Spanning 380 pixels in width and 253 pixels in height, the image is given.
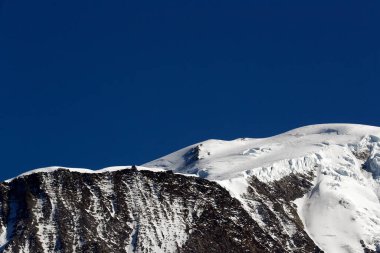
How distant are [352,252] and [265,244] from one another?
44.8 ft

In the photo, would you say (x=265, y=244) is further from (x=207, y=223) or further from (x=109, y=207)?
(x=109, y=207)

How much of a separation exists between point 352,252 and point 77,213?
136 ft

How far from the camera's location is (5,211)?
196125mm

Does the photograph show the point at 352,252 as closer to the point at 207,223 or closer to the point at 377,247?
the point at 377,247

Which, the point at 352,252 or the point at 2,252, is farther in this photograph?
the point at 352,252

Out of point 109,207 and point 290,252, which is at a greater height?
point 109,207

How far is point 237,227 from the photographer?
197 meters

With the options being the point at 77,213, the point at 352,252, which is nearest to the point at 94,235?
the point at 77,213

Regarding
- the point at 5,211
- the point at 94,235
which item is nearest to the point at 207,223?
the point at 94,235

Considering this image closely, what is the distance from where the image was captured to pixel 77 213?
637 ft

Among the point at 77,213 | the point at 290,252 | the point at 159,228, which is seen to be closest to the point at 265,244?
the point at 290,252

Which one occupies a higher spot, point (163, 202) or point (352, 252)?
point (163, 202)

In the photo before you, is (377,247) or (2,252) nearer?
(2,252)

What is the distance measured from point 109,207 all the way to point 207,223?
Result: 14866 mm
